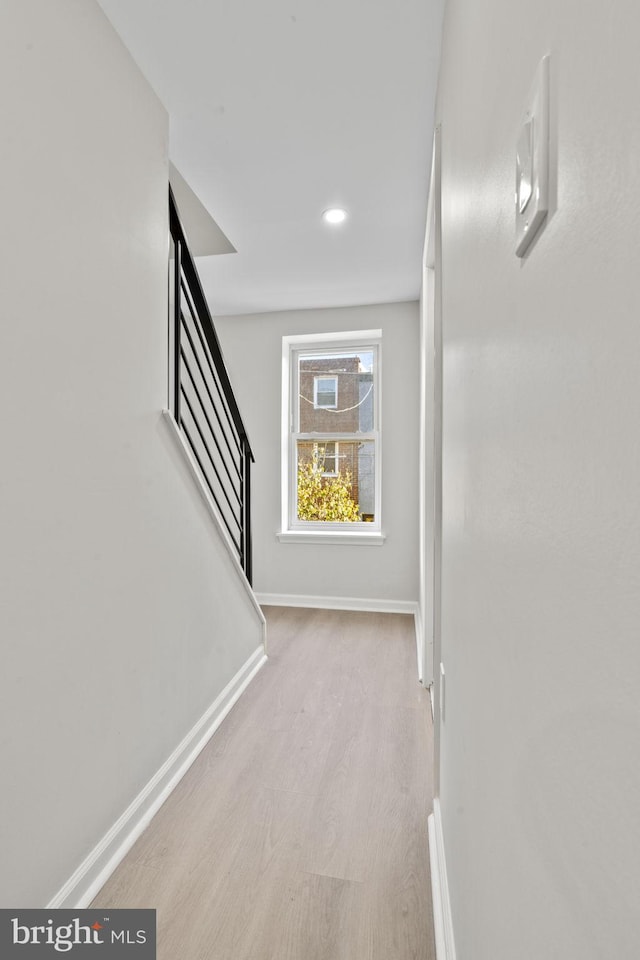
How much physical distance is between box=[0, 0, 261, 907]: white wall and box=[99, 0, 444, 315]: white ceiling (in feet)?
0.57

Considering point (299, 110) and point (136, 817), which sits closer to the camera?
point (136, 817)

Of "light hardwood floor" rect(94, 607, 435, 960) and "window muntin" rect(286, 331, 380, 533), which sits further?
"window muntin" rect(286, 331, 380, 533)

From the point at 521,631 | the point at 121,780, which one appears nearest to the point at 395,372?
the point at 121,780

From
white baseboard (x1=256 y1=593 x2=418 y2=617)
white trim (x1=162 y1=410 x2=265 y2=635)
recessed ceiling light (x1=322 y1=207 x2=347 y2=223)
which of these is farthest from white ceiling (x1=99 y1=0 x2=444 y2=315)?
white baseboard (x1=256 y1=593 x2=418 y2=617)

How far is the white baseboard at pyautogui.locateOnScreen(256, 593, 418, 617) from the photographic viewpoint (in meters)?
3.99

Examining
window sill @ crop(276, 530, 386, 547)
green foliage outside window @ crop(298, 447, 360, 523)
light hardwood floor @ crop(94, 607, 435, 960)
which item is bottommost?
light hardwood floor @ crop(94, 607, 435, 960)

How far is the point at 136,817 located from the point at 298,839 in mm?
505

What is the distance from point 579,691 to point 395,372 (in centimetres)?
381

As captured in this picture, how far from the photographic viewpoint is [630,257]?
0.28 metres

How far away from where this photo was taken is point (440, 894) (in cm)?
129

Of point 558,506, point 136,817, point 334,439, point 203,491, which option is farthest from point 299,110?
point 334,439

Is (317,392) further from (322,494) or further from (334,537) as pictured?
(334,537)

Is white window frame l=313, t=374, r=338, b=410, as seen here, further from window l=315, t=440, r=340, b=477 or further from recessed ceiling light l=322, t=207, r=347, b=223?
recessed ceiling light l=322, t=207, r=347, b=223

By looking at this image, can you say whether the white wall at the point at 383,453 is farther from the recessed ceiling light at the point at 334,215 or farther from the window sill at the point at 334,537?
the recessed ceiling light at the point at 334,215
